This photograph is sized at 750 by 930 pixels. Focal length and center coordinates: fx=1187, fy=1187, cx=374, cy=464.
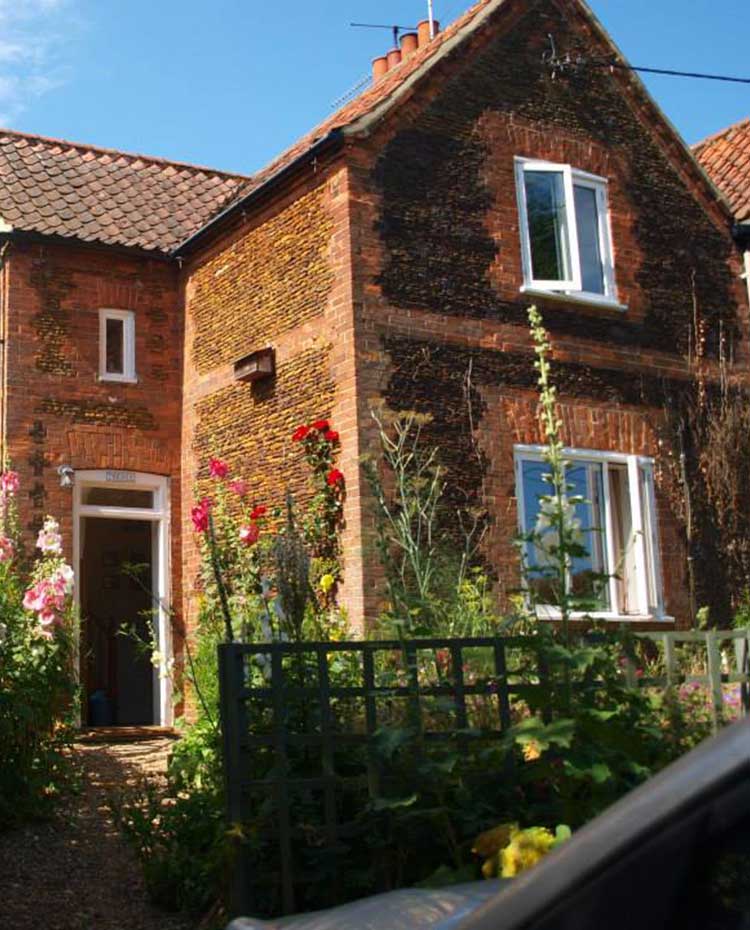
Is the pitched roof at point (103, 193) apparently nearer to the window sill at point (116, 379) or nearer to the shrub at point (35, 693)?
the window sill at point (116, 379)

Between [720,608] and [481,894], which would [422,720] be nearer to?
[481,894]

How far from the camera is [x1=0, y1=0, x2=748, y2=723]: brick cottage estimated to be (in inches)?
448

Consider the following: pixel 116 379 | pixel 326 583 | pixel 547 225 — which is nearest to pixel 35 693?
pixel 326 583

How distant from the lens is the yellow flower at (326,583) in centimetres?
1070

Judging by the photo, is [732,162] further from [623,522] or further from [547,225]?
[623,522]

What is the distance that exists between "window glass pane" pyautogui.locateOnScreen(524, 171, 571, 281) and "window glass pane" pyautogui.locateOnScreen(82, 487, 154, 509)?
5.05 meters

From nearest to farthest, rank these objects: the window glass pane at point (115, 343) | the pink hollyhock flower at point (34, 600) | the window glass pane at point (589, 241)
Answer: the pink hollyhock flower at point (34, 600)
the window glass pane at point (589, 241)
the window glass pane at point (115, 343)

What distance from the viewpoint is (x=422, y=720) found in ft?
17.0

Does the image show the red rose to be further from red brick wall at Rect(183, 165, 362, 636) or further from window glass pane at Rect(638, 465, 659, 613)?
window glass pane at Rect(638, 465, 659, 613)

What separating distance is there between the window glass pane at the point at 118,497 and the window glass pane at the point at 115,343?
4.74 ft

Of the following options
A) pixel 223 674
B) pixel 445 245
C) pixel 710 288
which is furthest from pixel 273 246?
pixel 223 674

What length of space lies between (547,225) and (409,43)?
4993 millimetres

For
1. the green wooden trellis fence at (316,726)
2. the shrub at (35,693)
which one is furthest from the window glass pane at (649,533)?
the green wooden trellis fence at (316,726)

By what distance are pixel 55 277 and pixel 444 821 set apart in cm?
991
